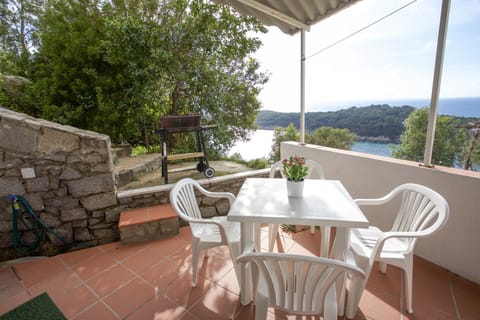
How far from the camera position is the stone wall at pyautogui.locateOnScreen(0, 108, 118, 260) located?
2.12 meters

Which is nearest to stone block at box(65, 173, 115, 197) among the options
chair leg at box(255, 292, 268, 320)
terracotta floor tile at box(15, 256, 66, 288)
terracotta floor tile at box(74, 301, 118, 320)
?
terracotta floor tile at box(15, 256, 66, 288)

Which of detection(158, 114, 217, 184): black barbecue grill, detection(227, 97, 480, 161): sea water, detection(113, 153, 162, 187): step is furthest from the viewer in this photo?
detection(113, 153, 162, 187): step

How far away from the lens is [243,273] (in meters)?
1.46

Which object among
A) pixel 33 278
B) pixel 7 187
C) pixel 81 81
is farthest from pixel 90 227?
pixel 81 81

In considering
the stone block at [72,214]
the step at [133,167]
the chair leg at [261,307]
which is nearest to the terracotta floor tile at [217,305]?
the chair leg at [261,307]

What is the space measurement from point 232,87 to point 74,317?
4.74m

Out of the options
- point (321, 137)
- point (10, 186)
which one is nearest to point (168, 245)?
point (10, 186)

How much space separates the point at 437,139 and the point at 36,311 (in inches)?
239

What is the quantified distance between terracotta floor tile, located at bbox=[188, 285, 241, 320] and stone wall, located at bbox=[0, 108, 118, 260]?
4.97ft

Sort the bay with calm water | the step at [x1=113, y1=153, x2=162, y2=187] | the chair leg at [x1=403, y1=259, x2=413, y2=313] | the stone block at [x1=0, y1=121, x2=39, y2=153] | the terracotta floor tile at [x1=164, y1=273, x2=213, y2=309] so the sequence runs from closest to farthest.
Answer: the chair leg at [x1=403, y1=259, x2=413, y2=313], the terracotta floor tile at [x1=164, y1=273, x2=213, y2=309], the stone block at [x1=0, y1=121, x2=39, y2=153], the step at [x1=113, y1=153, x2=162, y2=187], the bay with calm water

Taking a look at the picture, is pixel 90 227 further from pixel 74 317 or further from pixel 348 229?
pixel 348 229

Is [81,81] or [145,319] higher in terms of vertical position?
[81,81]

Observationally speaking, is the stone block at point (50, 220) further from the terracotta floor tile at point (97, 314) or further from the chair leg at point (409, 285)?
the chair leg at point (409, 285)

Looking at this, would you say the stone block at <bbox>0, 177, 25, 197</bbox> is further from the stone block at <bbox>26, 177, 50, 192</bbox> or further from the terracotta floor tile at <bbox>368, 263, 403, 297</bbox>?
the terracotta floor tile at <bbox>368, 263, 403, 297</bbox>
